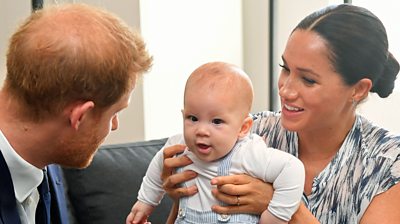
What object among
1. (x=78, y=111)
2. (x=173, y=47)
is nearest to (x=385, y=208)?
(x=78, y=111)

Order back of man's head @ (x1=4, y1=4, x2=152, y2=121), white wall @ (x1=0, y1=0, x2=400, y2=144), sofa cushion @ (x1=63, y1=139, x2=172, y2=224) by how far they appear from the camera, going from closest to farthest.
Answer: back of man's head @ (x1=4, y1=4, x2=152, y2=121)
sofa cushion @ (x1=63, y1=139, x2=172, y2=224)
white wall @ (x1=0, y1=0, x2=400, y2=144)

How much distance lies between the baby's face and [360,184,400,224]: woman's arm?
46 centimetres

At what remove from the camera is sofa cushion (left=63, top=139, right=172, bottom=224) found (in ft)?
6.97

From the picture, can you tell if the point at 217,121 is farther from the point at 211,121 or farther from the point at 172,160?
the point at 172,160

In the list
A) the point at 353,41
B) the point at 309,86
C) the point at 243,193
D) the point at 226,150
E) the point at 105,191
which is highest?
the point at 353,41

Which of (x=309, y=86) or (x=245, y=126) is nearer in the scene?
(x=245, y=126)

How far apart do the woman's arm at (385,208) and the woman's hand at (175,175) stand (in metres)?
0.49

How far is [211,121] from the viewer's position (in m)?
1.46

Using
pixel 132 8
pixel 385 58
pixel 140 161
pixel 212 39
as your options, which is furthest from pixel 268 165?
pixel 212 39

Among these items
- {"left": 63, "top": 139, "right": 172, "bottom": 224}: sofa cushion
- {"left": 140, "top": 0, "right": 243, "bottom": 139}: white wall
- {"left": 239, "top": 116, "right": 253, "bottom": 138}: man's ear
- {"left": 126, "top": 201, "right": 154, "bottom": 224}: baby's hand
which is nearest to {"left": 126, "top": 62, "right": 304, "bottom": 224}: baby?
{"left": 239, "top": 116, "right": 253, "bottom": 138}: man's ear

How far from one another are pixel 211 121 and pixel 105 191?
31.8 inches

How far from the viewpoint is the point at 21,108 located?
51.0 inches

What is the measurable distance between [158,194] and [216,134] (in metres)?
0.33

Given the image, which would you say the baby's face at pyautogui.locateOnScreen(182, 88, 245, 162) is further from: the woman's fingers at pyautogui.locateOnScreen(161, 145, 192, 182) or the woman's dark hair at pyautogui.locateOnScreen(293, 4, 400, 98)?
the woman's dark hair at pyautogui.locateOnScreen(293, 4, 400, 98)
